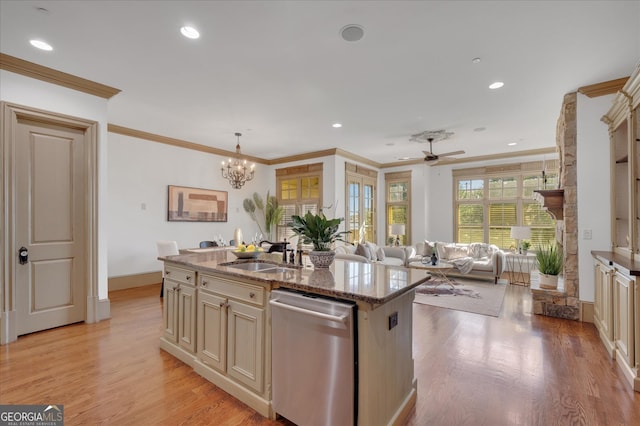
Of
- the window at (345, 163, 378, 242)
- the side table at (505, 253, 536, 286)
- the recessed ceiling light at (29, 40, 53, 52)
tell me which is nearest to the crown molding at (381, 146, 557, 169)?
the window at (345, 163, 378, 242)

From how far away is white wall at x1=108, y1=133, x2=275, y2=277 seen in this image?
540cm

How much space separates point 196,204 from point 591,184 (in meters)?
6.78

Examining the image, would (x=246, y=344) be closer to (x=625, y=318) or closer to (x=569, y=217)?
(x=625, y=318)

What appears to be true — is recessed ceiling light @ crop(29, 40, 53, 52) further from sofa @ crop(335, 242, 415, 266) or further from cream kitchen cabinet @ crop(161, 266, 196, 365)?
sofa @ crop(335, 242, 415, 266)

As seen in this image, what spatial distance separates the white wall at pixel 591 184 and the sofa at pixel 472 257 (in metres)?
2.45

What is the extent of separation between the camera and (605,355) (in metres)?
2.91

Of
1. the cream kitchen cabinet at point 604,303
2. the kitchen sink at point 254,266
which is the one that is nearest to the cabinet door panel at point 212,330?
the kitchen sink at point 254,266

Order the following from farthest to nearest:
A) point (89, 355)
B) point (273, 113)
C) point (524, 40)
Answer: point (273, 113), point (89, 355), point (524, 40)

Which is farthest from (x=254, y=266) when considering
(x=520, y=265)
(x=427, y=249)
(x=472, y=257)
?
(x=520, y=265)

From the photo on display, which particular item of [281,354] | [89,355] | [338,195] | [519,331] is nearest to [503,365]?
[519,331]

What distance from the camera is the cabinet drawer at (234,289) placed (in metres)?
2.11

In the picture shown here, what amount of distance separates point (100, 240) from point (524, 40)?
5214mm

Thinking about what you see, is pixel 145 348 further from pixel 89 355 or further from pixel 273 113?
pixel 273 113

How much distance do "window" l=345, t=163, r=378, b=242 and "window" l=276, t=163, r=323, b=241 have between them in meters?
0.77
